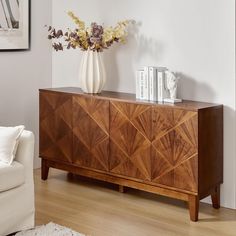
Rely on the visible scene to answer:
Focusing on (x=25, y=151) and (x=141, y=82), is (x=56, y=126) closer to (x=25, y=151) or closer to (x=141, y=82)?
(x=141, y=82)

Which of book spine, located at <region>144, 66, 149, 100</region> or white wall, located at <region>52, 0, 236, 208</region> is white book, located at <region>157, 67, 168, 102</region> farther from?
white wall, located at <region>52, 0, 236, 208</region>

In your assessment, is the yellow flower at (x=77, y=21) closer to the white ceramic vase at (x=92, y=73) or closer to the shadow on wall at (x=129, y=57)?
the white ceramic vase at (x=92, y=73)

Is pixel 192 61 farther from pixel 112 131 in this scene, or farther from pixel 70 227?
pixel 70 227

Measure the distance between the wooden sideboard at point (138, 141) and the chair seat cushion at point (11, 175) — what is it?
0.97 metres

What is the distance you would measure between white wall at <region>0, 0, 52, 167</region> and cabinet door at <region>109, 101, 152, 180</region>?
3.70ft

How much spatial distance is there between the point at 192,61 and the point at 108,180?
1.13 meters

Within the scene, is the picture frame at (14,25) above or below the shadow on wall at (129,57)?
above

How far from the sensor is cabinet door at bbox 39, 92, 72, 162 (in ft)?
14.4

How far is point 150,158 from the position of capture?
Result: 3.86m

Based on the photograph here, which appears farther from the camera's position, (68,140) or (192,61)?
(68,140)

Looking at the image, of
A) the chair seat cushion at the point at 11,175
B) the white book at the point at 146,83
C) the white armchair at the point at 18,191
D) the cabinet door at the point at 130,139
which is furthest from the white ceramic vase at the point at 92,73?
the chair seat cushion at the point at 11,175

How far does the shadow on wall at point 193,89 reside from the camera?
3.92 m

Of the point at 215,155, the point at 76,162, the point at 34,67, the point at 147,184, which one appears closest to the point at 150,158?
the point at 147,184

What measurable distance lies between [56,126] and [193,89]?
1226 mm
